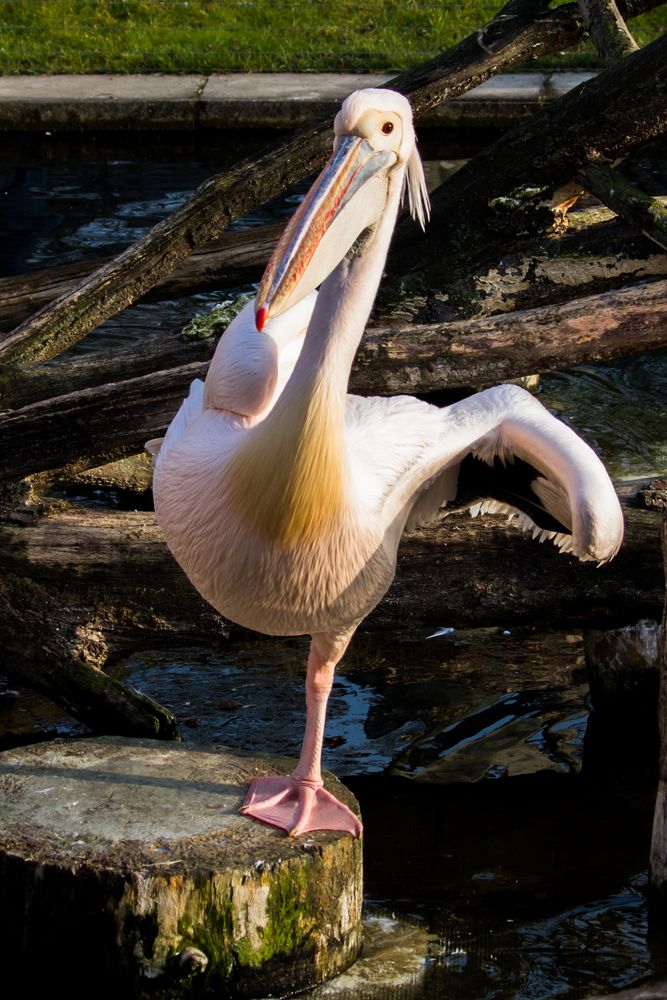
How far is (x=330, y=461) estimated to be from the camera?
9.53 ft

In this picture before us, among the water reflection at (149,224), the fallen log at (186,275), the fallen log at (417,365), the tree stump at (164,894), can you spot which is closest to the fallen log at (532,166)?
the fallen log at (186,275)

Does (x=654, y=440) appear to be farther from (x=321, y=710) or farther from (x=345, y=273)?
(x=345, y=273)

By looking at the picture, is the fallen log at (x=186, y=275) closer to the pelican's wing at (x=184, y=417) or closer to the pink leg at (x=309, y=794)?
the pelican's wing at (x=184, y=417)

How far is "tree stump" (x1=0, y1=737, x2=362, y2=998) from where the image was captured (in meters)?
2.91

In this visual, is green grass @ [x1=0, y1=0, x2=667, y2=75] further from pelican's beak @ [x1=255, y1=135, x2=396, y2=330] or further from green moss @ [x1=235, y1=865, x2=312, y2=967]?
green moss @ [x1=235, y1=865, x2=312, y2=967]

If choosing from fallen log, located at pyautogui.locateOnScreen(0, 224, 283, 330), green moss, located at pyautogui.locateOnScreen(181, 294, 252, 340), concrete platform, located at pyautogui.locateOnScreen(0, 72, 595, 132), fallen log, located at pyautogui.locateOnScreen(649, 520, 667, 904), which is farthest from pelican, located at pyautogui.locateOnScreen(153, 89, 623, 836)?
concrete platform, located at pyautogui.locateOnScreen(0, 72, 595, 132)

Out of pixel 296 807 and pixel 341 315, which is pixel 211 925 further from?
pixel 341 315

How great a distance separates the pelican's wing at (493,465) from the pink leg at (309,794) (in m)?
0.47

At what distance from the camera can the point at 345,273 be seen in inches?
111

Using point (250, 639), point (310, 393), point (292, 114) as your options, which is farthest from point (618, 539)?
point (292, 114)

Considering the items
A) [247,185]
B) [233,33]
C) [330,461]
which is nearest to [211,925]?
[330,461]

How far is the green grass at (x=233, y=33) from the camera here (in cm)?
1108

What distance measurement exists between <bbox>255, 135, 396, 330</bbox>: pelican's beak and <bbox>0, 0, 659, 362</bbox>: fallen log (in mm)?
2076

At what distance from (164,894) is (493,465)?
126 cm
